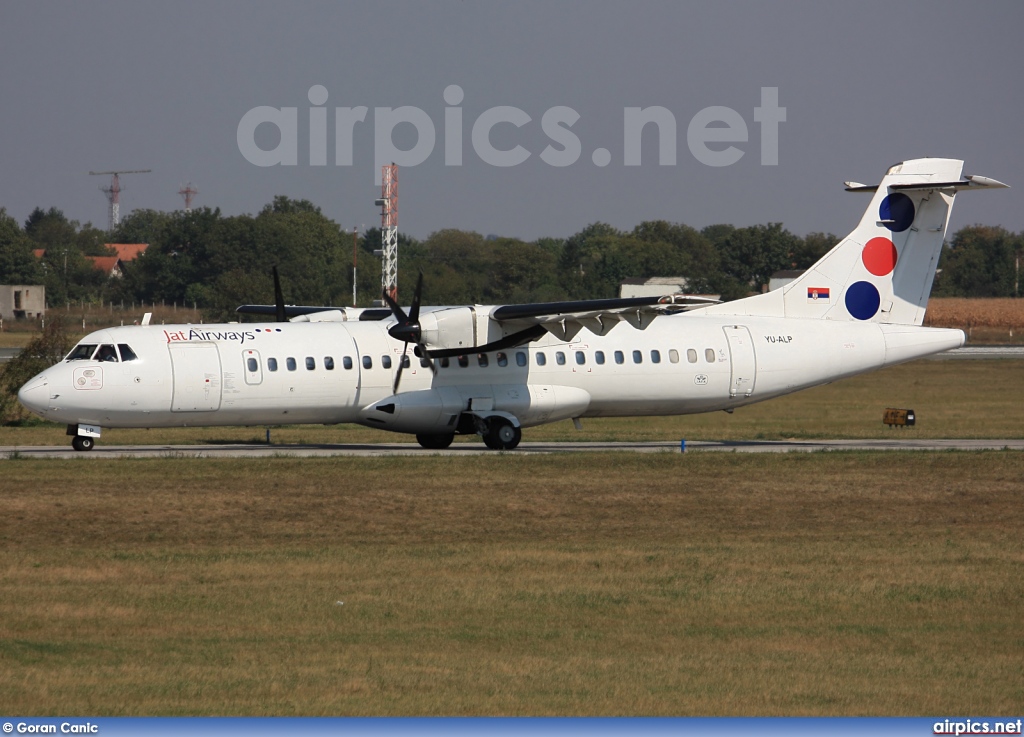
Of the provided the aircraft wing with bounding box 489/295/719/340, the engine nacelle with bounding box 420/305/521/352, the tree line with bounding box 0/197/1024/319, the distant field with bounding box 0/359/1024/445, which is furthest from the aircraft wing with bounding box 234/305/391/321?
the tree line with bounding box 0/197/1024/319

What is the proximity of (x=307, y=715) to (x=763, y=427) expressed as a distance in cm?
2985

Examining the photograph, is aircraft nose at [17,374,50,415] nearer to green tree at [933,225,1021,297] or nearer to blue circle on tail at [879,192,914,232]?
blue circle on tail at [879,192,914,232]

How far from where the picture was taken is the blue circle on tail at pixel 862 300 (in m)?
29.9

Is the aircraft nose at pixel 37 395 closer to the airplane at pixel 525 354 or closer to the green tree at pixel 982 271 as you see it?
the airplane at pixel 525 354

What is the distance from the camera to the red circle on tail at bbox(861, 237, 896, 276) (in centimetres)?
3003

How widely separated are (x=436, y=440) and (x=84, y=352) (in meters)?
7.51

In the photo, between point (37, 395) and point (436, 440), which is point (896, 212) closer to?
point (436, 440)

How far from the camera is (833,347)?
29.2 metres

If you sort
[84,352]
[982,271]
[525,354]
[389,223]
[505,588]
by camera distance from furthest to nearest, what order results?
[982,271]
[389,223]
[525,354]
[84,352]
[505,588]

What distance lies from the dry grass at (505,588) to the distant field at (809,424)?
900 centimetres

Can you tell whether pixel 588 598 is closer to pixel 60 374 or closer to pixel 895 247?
pixel 60 374

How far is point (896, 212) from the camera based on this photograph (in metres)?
30.2

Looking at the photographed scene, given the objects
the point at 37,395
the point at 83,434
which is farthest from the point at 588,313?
the point at 37,395

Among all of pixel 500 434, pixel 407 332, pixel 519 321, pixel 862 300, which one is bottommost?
pixel 500 434
